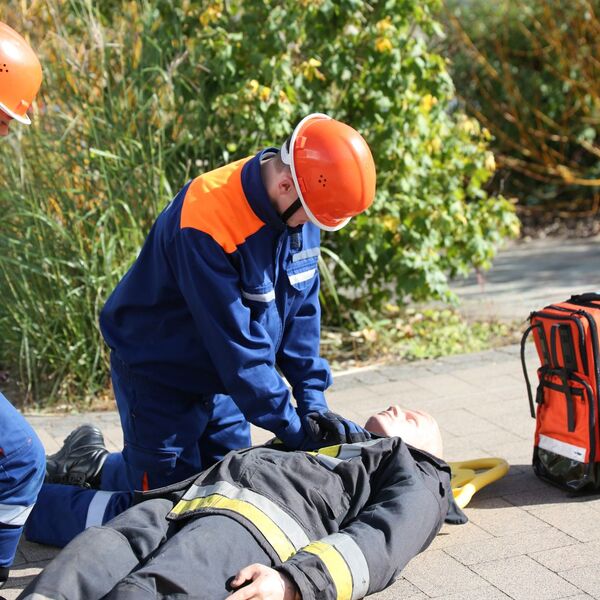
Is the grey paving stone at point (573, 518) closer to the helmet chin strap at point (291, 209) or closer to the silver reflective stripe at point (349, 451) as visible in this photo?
the silver reflective stripe at point (349, 451)

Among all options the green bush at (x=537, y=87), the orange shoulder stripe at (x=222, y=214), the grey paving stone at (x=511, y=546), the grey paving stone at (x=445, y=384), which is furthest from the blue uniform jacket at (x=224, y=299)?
the green bush at (x=537, y=87)

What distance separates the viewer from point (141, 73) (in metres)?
6.18

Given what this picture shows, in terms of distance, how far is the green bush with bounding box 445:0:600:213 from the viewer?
11.0 metres

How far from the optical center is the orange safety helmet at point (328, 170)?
3.68m

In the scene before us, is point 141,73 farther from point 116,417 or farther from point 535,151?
point 535,151

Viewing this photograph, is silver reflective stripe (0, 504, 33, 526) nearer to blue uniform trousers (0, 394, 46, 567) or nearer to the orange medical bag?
blue uniform trousers (0, 394, 46, 567)

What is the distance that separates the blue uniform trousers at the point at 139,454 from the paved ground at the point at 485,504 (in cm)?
13

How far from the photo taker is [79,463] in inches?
181

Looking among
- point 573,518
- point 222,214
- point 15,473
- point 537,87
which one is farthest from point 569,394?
point 537,87

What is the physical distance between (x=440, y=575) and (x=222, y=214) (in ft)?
4.90

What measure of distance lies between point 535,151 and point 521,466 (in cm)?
698

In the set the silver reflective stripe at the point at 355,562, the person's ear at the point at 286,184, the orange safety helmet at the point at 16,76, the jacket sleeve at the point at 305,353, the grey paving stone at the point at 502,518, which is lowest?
the grey paving stone at the point at 502,518

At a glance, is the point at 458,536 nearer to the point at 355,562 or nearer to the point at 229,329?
the point at 355,562

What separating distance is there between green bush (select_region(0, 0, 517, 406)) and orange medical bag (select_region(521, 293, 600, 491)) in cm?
248
